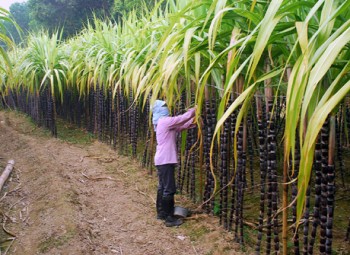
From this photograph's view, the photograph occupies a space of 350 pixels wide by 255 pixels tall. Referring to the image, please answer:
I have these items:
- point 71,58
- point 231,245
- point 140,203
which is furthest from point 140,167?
point 71,58

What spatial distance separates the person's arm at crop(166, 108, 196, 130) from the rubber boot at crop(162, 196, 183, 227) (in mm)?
564

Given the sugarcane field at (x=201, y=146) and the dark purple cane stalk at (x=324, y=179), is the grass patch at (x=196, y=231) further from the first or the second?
the dark purple cane stalk at (x=324, y=179)

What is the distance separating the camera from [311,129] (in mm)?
988

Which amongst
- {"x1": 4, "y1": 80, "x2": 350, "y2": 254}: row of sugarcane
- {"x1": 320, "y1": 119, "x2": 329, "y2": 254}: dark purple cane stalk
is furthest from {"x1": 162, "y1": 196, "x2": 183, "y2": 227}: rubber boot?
{"x1": 320, "y1": 119, "x2": 329, "y2": 254}: dark purple cane stalk

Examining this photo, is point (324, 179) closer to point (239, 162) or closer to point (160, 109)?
point (239, 162)

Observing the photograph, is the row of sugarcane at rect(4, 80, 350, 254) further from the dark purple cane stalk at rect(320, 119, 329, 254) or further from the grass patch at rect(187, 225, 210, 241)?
the grass patch at rect(187, 225, 210, 241)

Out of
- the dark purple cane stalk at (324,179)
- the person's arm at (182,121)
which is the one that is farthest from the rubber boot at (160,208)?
the dark purple cane stalk at (324,179)

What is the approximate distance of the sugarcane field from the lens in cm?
137

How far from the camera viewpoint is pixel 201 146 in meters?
2.46

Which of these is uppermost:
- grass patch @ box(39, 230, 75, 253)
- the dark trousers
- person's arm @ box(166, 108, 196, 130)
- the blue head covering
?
the blue head covering

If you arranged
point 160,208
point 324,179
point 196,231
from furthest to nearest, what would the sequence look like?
point 160,208 → point 196,231 → point 324,179

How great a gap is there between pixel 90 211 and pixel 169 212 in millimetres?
774

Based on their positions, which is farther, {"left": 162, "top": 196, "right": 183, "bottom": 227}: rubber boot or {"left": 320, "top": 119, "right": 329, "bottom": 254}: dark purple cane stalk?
{"left": 162, "top": 196, "right": 183, "bottom": 227}: rubber boot

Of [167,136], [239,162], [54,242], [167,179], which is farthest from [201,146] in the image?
[54,242]
